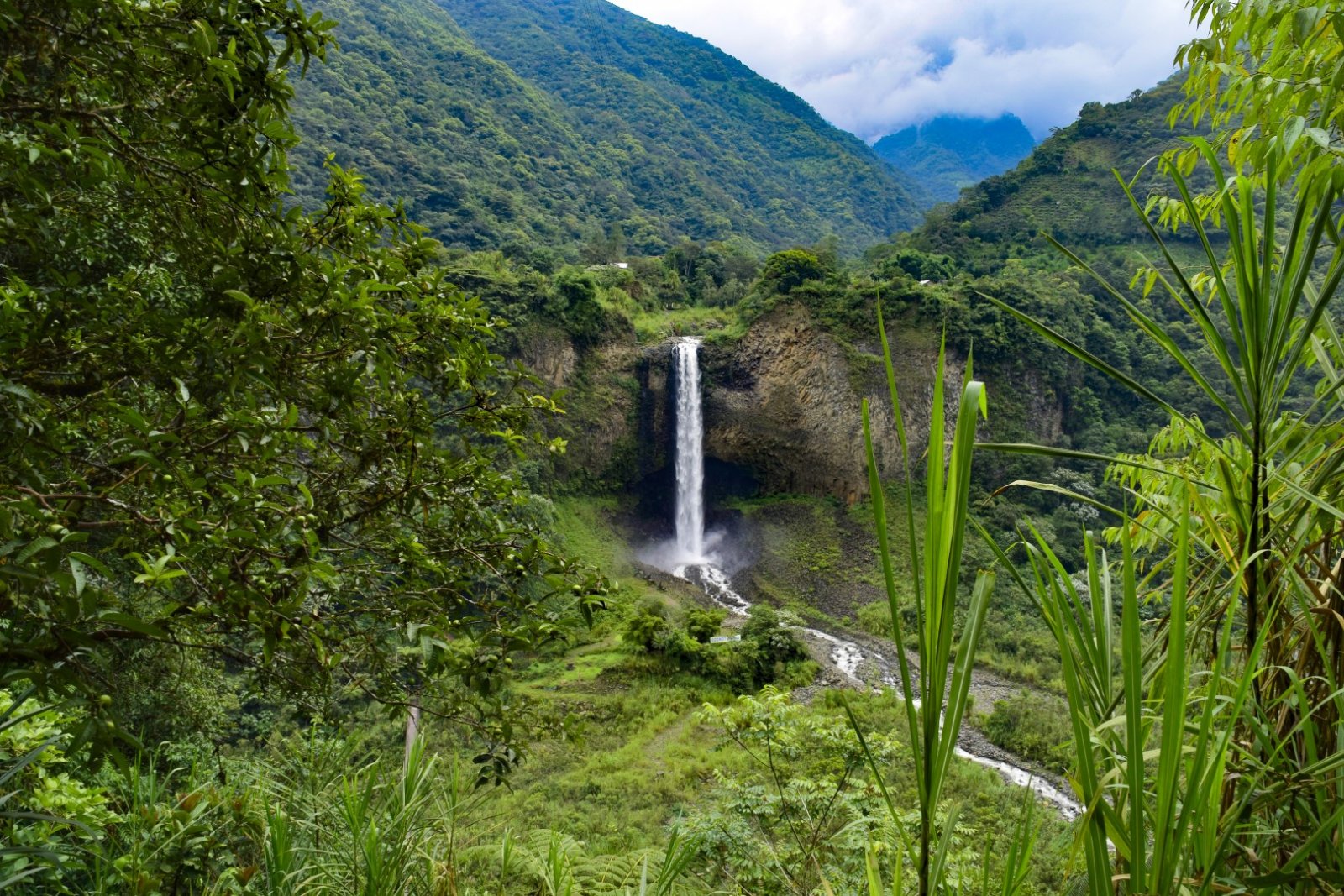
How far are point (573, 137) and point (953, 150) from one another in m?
87.3

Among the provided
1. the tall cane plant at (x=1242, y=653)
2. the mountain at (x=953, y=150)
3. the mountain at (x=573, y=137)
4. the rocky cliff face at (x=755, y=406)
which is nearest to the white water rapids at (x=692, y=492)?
the rocky cliff face at (x=755, y=406)

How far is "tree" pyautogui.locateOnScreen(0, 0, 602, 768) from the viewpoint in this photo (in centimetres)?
136

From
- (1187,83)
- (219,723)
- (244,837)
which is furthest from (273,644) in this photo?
(219,723)

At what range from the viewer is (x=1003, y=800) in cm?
773

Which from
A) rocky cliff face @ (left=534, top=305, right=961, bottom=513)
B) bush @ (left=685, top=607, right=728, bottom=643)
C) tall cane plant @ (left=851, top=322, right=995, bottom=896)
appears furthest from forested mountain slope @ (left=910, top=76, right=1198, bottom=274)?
tall cane plant @ (left=851, top=322, right=995, bottom=896)

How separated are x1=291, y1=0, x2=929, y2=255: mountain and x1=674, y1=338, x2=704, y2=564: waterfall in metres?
8.75

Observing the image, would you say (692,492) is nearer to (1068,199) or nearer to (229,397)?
(1068,199)

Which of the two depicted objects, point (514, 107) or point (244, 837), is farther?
point (514, 107)

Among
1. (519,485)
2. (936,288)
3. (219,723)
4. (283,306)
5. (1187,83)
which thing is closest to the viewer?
(1187,83)

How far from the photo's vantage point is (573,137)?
45625 mm

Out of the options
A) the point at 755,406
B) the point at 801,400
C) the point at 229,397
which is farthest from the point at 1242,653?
the point at 755,406

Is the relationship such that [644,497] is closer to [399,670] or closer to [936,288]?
[936,288]

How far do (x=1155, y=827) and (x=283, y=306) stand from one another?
210cm

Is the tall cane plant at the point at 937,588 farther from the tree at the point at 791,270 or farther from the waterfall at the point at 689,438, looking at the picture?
the tree at the point at 791,270
